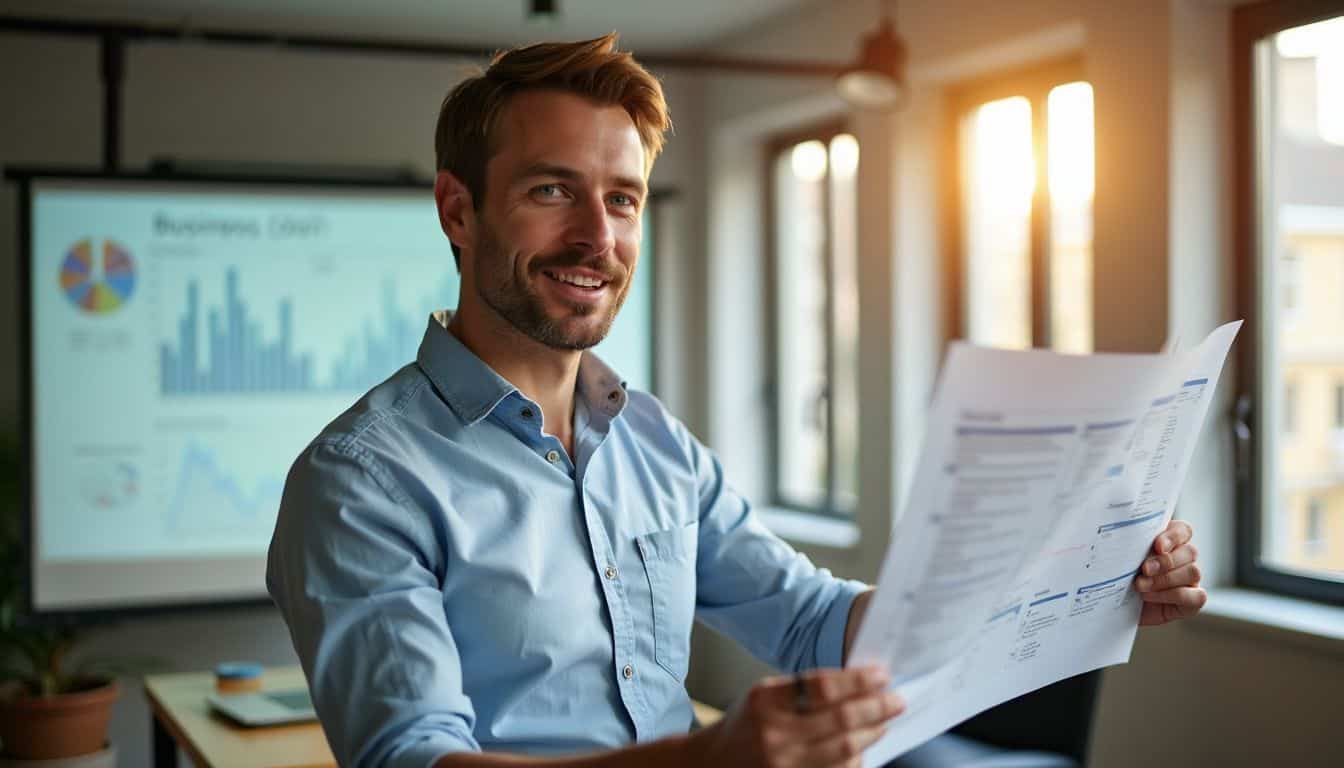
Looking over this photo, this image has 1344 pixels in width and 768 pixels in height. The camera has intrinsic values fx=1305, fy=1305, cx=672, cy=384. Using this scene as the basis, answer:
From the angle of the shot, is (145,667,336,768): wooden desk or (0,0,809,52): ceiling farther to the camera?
(0,0,809,52): ceiling

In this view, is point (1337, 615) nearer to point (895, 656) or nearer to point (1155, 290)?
point (1155, 290)

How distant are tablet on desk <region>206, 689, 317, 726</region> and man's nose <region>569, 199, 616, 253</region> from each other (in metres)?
1.43

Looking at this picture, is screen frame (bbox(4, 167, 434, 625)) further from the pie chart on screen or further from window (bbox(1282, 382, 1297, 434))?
window (bbox(1282, 382, 1297, 434))

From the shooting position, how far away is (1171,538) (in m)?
1.27

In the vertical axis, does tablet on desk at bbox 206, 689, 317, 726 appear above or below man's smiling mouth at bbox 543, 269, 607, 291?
below

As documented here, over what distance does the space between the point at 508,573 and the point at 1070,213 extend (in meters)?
2.96

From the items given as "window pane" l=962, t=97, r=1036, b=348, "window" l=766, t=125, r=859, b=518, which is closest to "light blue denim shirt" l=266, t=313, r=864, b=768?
"window pane" l=962, t=97, r=1036, b=348

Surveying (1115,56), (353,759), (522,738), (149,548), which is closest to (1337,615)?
(1115,56)

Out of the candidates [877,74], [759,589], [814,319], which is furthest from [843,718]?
[814,319]

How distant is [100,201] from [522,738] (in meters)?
3.52

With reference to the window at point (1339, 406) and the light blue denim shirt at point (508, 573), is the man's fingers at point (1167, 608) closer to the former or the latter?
the light blue denim shirt at point (508, 573)

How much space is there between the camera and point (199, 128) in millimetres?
4863

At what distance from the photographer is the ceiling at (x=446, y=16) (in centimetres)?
463

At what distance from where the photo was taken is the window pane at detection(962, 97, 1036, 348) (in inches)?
159
